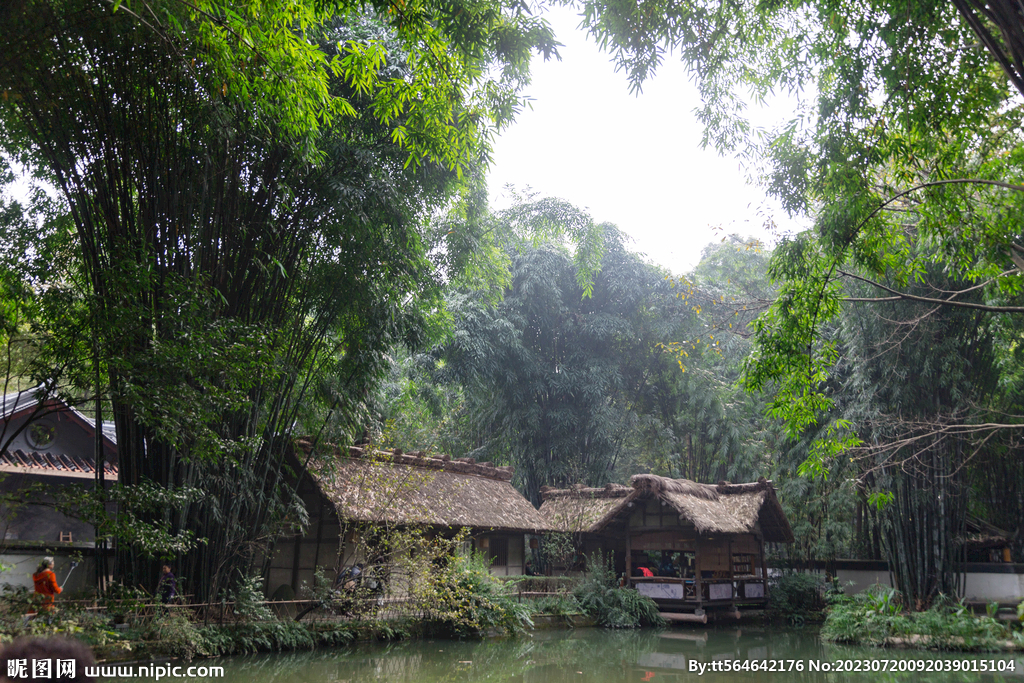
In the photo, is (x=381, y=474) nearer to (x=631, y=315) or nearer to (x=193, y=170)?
(x=193, y=170)

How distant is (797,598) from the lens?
16.0m

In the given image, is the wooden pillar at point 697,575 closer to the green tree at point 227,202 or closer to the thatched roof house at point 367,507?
the thatched roof house at point 367,507

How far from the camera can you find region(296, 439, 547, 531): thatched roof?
10594mm

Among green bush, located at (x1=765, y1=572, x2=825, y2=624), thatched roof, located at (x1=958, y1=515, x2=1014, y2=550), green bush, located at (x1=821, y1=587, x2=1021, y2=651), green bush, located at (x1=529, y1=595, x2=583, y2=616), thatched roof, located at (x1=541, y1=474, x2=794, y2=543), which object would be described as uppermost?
thatched roof, located at (x1=541, y1=474, x2=794, y2=543)

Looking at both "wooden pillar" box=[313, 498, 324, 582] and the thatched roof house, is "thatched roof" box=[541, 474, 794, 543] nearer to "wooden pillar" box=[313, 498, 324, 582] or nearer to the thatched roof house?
the thatched roof house

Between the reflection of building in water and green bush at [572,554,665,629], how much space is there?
77cm

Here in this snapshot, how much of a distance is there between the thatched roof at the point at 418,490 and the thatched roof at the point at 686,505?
81cm

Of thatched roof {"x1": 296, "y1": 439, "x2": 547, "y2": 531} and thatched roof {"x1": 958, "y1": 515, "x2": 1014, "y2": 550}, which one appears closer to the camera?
thatched roof {"x1": 296, "y1": 439, "x2": 547, "y2": 531}

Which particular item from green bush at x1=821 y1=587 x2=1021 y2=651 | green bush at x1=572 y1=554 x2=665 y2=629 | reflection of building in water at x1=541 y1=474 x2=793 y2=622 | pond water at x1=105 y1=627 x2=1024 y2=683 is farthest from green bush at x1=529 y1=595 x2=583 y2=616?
green bush at x1=821 y1=587 x2=1021 y2=651

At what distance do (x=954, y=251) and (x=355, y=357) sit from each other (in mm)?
7271

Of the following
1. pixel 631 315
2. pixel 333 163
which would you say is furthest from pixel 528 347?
pixel 333 163

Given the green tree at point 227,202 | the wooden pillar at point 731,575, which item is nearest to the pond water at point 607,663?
the green tree at point 227,202

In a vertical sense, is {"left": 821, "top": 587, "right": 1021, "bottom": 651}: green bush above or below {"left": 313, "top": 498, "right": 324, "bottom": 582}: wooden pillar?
below

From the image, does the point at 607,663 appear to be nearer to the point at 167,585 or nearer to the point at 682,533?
the point at 167,585
